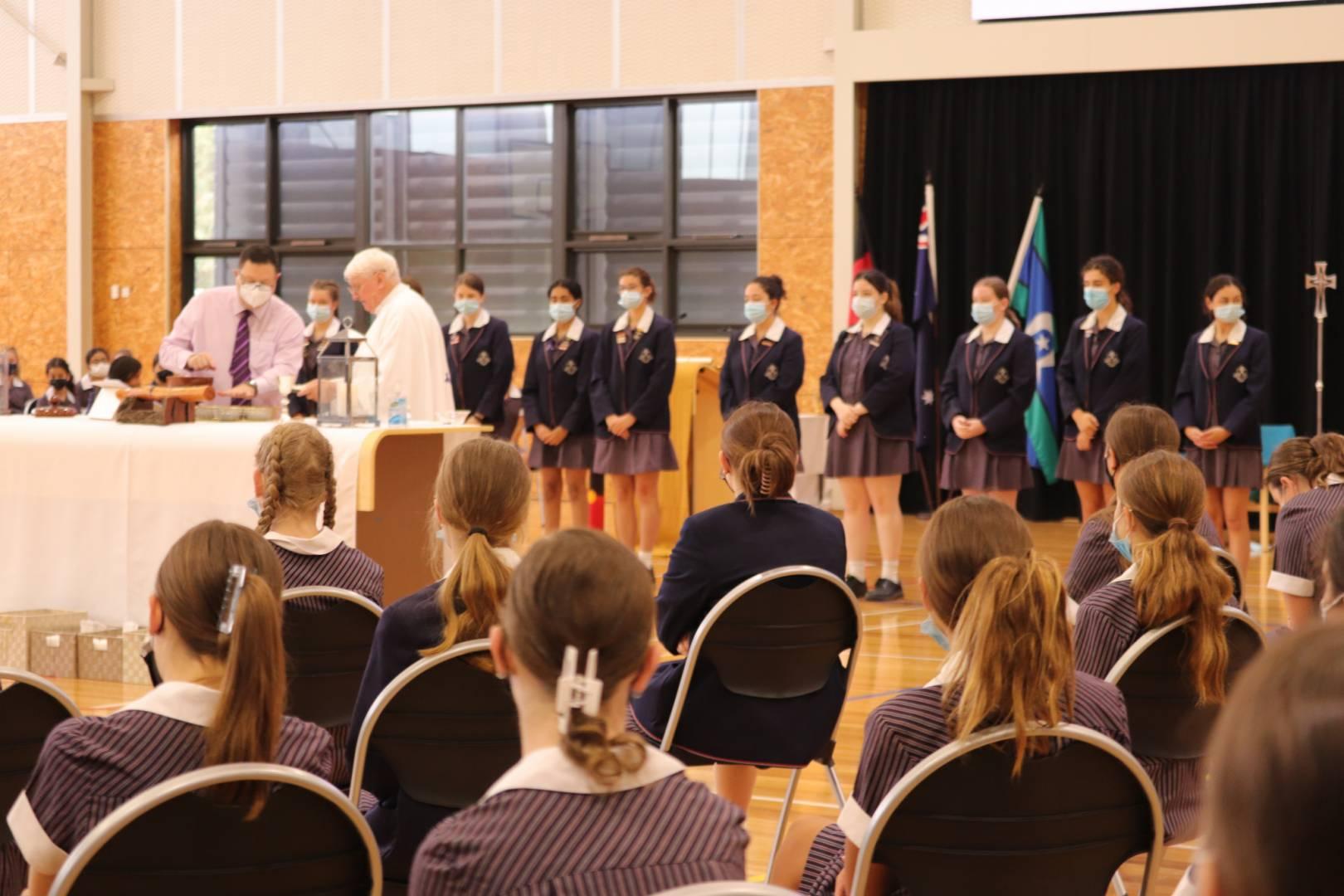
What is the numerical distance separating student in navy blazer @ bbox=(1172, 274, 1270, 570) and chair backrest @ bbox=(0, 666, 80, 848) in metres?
5.69

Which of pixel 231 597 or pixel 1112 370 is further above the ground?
pixel 1112 370

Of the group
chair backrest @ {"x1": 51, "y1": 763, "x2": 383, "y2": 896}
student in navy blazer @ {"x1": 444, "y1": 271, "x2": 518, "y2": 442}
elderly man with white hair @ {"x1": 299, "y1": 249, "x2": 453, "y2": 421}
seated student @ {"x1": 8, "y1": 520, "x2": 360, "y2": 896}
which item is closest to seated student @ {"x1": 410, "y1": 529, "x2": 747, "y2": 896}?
chair backrest @ {"x1": 51, "y1": 763, "x2": 383, "y2": 896}

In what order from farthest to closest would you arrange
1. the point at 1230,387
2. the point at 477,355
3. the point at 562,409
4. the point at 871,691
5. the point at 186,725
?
the point at 477,355 → the point at 562,409 → the point at 1230,387 → the point at 871,691 → the point at 186,725

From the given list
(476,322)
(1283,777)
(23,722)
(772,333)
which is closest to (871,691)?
(772,333)

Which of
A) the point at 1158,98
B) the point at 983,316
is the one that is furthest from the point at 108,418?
the point at 1158,98

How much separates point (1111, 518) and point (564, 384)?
16.2 ft

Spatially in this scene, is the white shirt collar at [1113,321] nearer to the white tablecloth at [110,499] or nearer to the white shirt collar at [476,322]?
the white shirt collar at [476,322]

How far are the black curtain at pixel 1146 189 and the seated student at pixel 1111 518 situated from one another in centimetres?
583

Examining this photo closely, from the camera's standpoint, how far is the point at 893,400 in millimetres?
7059

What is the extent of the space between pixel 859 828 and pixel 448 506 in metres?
0.94

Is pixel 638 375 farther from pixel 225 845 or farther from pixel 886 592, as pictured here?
pixel 225 845

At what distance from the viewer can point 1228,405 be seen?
6.88m

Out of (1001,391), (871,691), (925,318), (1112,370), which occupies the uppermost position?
(925,318)

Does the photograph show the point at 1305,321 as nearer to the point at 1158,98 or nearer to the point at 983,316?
the point at 1158,98
